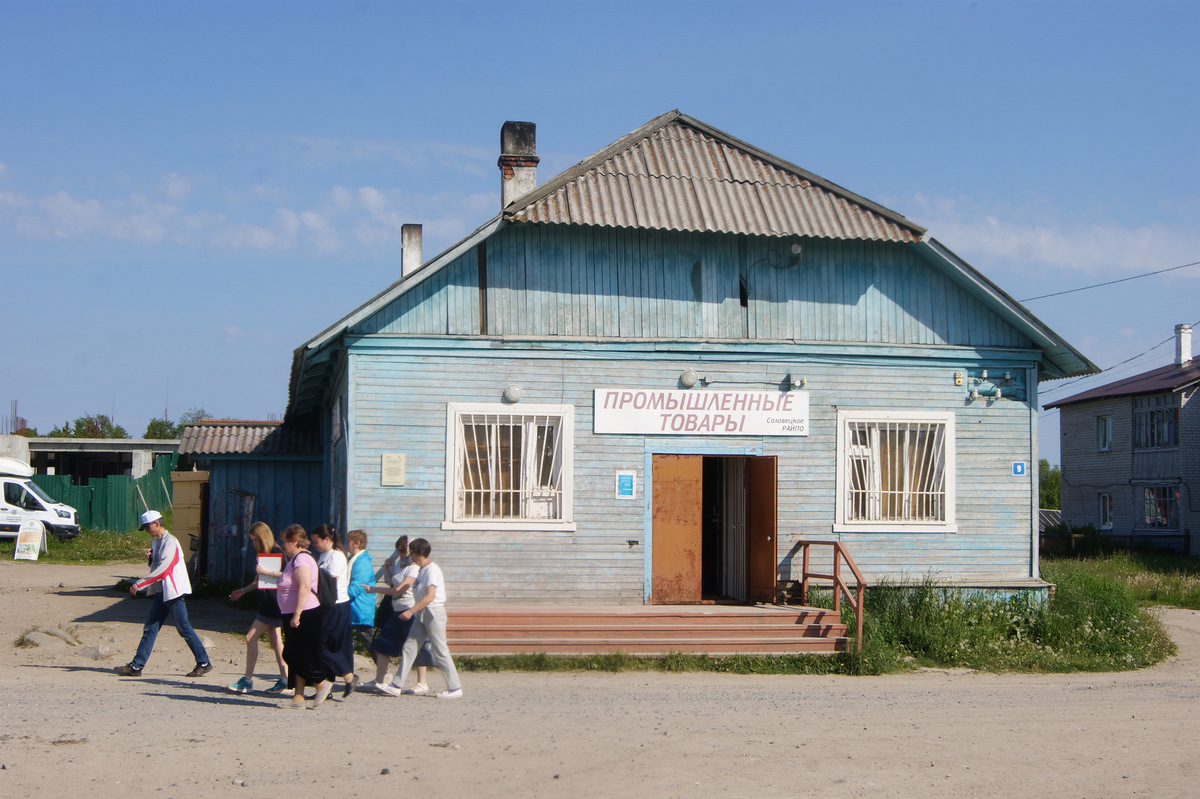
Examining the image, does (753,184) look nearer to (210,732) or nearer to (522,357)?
(522,357)

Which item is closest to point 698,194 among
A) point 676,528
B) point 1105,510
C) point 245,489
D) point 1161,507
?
point 676,528

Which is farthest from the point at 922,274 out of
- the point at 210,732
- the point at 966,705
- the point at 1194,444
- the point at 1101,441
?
the point at 1101,441

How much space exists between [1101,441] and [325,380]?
27.9 metres

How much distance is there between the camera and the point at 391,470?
1184 cm

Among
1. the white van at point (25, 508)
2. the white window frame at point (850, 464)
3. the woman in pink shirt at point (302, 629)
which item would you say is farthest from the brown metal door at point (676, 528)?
the white van at point (25, 508)

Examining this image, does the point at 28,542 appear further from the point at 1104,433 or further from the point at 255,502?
the point at 1104,433

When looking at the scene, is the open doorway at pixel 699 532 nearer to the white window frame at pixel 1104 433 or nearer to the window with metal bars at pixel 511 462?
the window with metal bars at pixel 511 462

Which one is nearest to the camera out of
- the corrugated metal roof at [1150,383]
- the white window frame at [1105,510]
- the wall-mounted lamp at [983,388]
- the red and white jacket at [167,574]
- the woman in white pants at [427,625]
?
the woman in white pants at [427,625]

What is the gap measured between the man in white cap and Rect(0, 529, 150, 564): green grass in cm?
1559

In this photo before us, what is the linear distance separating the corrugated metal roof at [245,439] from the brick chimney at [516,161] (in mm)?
6728

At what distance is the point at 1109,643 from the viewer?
12422 millimetres

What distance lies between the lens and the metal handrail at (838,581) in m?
11.3

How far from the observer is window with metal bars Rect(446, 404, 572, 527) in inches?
476

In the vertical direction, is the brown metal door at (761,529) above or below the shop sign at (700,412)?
below
